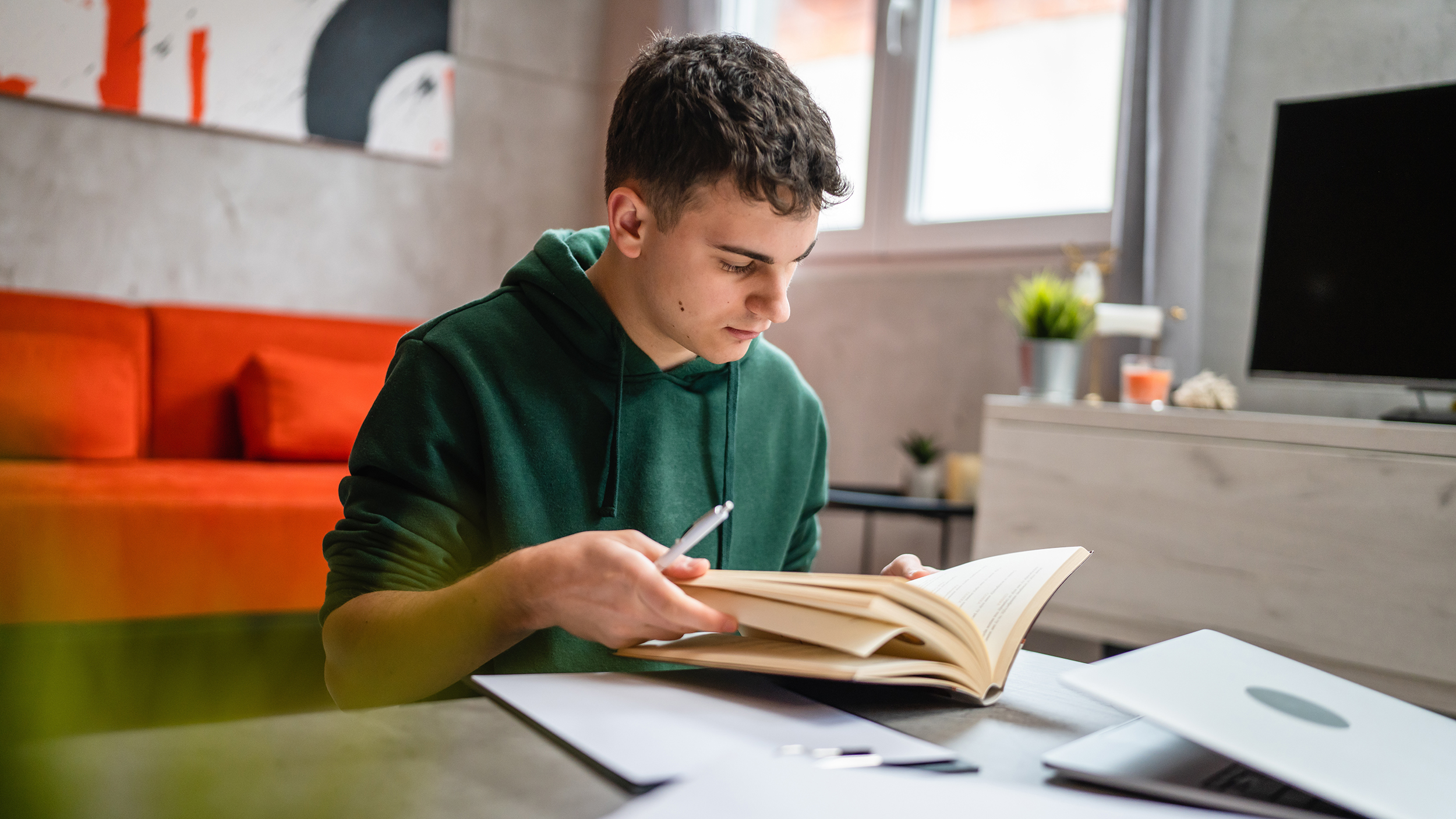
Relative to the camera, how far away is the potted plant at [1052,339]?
2.04 metres

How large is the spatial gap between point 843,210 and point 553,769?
110 inches

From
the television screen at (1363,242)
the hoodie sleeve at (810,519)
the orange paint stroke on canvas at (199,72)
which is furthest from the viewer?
the orange paint stroke on canvas at (199,72)

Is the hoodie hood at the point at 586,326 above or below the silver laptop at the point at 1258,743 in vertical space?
above

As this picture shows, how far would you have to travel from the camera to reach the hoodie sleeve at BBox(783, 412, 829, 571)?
1163 mm

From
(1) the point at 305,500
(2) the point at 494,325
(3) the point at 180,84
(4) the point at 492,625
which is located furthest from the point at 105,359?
(4) the point at 492,625

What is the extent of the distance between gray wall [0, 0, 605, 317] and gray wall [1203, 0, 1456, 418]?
2.40 metres

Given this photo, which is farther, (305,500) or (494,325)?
(305,500)

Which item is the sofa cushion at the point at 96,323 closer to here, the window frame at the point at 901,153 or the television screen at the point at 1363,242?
the window frame at the point at 901,153

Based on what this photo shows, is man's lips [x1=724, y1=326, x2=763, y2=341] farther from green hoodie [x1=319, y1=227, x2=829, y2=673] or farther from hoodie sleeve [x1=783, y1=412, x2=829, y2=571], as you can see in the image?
hoodie sleeve [x1=783, y1=412, x2=829, y2=571]

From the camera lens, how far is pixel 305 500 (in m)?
2.21

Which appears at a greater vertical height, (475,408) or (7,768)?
(475,408)

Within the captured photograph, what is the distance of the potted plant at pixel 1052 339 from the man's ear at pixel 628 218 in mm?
1324

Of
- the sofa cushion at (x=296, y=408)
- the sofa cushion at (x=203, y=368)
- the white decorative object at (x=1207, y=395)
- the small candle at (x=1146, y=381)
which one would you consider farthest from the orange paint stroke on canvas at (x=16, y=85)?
the white decorative object at (x=1207, y=395)

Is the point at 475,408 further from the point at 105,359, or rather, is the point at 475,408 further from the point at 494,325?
the point at 105,359
